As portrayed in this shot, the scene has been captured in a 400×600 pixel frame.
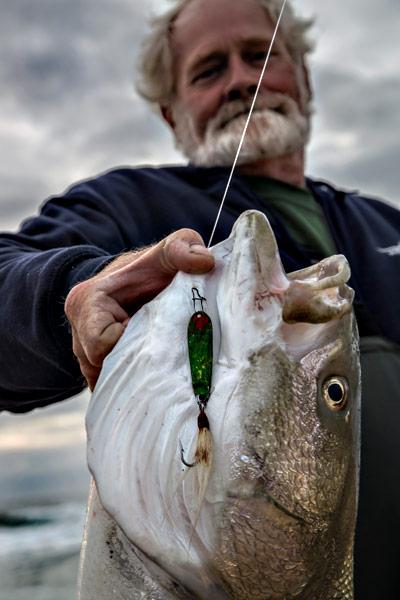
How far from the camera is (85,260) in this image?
2.26 metres

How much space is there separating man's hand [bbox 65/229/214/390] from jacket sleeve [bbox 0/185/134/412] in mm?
376

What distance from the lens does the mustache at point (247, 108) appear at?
144 inches

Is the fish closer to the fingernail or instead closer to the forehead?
the fingernail

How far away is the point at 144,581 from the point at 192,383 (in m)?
0.39

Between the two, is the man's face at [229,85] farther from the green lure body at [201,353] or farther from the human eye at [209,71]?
the green lure body at [201,353]

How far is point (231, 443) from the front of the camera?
153cm


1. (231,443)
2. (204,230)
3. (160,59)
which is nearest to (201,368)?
(231,443)

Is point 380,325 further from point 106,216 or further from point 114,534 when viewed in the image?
point 114,534

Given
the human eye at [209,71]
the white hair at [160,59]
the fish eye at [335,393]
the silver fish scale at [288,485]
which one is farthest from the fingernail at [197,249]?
the white hair at [160,59]

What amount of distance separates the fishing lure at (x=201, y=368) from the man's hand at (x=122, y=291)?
9 cm

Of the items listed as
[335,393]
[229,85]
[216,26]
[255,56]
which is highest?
[216,26]

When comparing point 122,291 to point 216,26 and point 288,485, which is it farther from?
point 216,26

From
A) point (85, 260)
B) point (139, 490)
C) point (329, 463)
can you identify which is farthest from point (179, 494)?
point (85, 260)

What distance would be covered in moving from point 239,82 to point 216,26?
321mm
